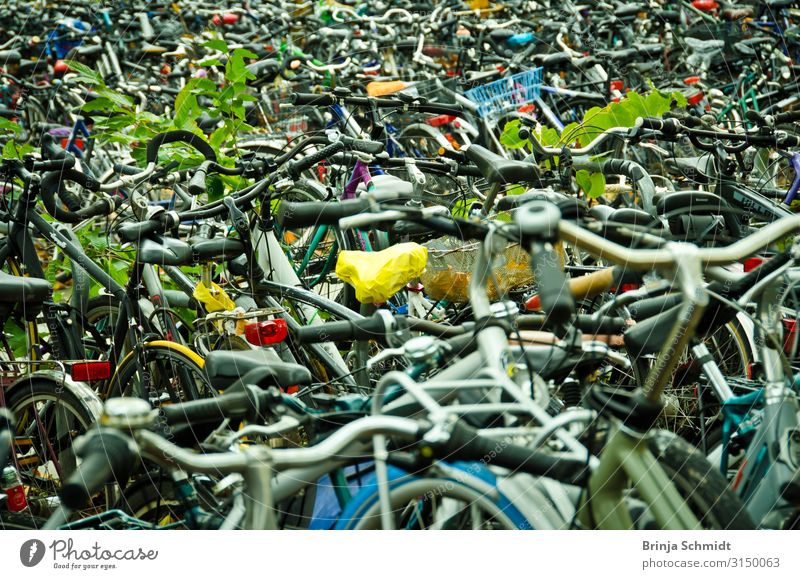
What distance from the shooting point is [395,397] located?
199 cm

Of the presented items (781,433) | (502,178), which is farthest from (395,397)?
(502,178)

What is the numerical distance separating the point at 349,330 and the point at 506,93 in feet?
13.2

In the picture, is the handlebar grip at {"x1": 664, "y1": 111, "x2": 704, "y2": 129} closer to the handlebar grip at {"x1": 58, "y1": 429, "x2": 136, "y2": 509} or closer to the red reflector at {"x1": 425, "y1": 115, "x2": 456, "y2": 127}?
the red reflector at {"x1": 425, "y1": 115, "x2": 456, "y2": 127}

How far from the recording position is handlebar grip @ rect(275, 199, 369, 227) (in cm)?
239

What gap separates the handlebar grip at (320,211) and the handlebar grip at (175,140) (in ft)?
2.32

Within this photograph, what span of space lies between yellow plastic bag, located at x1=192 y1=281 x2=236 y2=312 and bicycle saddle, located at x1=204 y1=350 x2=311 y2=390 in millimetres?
1099

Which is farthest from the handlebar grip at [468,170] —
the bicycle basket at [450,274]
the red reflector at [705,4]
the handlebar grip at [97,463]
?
the red reflector at [705,4]

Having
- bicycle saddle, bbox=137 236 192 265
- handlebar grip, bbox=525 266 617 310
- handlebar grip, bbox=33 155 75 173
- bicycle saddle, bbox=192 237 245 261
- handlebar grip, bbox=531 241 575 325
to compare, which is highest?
handlebar grip, bbox=531 241 575 325

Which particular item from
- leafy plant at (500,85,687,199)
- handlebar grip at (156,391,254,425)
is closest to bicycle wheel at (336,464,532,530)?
handlebar grip at (156,391,254,425)

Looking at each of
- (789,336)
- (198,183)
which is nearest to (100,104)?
(198,183)

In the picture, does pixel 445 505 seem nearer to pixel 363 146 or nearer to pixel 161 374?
pixel 161 374

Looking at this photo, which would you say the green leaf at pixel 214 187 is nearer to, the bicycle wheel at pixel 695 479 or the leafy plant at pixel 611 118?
the leafy plant at pixel 611 118

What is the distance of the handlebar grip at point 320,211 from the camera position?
2.39 meters

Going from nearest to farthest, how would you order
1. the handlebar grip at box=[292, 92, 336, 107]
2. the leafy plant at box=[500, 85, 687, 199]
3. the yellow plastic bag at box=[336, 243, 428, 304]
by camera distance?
the yellow plastic bag at box=[336, 243, 428, 304], the leafy plant at box=[500, 85, 687, 199], the handlebar grip at box=[292, 92, 336, 107]
